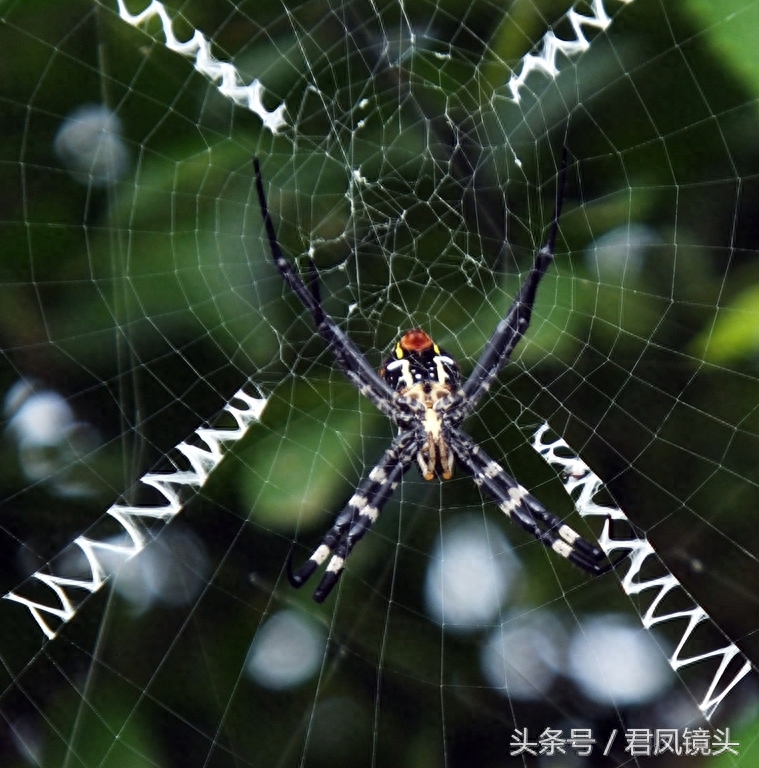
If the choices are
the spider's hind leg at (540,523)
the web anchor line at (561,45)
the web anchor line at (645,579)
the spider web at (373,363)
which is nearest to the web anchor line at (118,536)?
the spider web at (373,363)

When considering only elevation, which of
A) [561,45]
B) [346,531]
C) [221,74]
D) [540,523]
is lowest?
[346,531]

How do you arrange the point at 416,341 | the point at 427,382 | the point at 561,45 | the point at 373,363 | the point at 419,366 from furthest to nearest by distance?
the point at 373,363, the point at 427,382, the point at 419,366, the point at 416,341, the point at 561,45

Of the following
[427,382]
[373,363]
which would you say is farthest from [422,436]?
[373,363]

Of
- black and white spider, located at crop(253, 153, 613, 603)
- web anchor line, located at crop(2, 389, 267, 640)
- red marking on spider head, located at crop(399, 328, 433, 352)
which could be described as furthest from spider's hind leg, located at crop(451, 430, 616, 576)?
web anchor line, located at crop(2, 389, 267, 640)

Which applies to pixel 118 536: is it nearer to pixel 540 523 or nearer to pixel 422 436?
Result: pixel 422 436

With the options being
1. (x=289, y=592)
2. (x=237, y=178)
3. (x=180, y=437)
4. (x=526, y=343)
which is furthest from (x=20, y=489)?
(x=526, y=343)

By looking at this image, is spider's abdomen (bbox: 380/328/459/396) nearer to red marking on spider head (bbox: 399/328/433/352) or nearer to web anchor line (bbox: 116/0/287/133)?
red marking on spider head (bbox: 399/328/433/352)

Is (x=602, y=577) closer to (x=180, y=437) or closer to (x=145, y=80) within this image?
(x=180, y=437)
